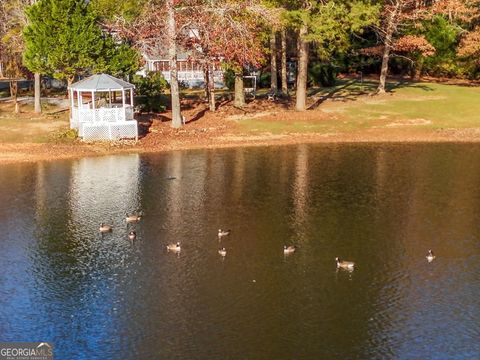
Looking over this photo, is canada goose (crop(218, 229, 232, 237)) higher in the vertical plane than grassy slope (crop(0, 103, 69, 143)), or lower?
lower

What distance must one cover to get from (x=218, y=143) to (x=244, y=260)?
73.9ft

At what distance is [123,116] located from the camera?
46.0 metres

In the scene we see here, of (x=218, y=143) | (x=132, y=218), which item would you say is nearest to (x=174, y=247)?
(x=132, y=218)

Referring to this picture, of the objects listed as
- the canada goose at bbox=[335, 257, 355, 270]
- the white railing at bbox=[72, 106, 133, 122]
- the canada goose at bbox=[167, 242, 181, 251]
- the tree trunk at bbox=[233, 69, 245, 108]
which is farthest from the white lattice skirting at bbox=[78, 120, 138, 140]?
the canada goose at bbox=[335, 257, 355, 270]

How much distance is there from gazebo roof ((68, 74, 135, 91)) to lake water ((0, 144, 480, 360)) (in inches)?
311

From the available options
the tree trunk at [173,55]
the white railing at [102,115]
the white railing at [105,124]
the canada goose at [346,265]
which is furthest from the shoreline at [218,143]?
the canada goose at [346,265]

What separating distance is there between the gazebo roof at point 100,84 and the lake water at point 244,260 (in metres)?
7.91

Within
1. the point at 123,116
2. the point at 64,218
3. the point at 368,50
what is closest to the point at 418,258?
the point at 64,218

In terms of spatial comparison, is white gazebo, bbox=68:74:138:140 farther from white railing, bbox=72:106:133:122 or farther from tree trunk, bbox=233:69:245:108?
tree trunk, bbox=233:69:245:108

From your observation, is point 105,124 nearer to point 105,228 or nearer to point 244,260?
point 105,228

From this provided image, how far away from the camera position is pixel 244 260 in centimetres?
2403

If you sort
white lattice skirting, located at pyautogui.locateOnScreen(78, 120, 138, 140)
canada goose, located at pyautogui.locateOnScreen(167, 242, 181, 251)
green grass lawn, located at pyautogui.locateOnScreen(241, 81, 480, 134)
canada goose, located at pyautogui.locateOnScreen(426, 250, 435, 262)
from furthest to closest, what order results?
green grass lawn, located at pyautogui.locateOnScreen(241, 81, 480, 134), white lattice skirting, located at pyautogui.locateOnScreen(78, 120, 138, 140), canada goose, located at pyautogui.locateOnScreen(167, 242, 181, 251), canada goose, located at pyautogui.locateOnScreen(426, 250, 435, 262)

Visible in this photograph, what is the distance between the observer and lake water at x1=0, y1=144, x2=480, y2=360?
18219mm

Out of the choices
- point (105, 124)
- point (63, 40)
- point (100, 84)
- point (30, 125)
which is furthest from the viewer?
point (30, 125)
